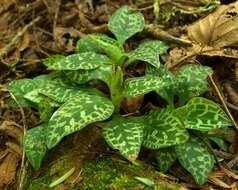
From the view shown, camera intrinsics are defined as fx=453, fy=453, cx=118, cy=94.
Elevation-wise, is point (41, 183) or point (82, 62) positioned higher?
point (82, 62)

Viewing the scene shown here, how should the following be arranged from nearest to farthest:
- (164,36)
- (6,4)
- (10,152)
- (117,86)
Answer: (117,86)
(10,152)
(164,36)
(6,4)

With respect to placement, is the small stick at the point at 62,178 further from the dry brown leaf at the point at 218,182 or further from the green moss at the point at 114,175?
the dry brown leaf at the point at 218,182

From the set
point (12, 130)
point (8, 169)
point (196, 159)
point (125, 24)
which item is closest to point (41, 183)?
point (8, 169)

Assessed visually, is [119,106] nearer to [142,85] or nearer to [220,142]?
[142,85]

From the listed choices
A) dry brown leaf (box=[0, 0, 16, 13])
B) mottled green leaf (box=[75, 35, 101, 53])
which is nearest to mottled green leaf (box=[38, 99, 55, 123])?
mottled green leaf (box=[75, 35, 101, 53])

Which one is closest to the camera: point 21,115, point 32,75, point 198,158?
point 198,158

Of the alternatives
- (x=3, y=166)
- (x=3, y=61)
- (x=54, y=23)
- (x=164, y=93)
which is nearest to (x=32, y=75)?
(x=3, y=61)

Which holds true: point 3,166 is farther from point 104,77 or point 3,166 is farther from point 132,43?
point 132,43
